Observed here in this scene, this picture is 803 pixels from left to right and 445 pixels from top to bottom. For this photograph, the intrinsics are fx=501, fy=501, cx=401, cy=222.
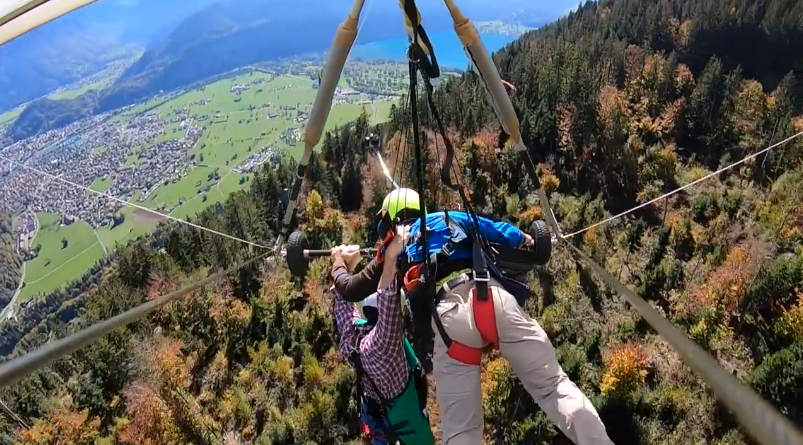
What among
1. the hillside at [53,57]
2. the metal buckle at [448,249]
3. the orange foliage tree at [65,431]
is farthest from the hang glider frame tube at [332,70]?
the hillside at [53,57]

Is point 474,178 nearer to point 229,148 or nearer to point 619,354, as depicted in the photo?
point 619,354

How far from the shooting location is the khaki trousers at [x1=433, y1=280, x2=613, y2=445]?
2455 mm

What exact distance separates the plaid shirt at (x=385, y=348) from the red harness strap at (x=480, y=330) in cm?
39

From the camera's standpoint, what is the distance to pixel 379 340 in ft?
9.55

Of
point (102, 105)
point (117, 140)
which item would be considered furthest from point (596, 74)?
point (102, 105)

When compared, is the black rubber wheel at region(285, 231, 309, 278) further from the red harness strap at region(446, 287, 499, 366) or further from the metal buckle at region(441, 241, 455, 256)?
the red harness strap at region(446, 287, 499, 366)

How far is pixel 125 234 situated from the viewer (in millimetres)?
45500

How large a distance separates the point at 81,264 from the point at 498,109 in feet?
163

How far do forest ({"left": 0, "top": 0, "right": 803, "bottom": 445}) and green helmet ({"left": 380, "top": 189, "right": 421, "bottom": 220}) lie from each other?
16.4 inches

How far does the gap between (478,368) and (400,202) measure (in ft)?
3.62

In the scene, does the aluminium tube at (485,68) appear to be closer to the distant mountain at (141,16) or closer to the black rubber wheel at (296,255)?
the black rubber wheel at (296,255)

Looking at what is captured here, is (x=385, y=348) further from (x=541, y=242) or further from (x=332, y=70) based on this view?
(x=332, y=70)

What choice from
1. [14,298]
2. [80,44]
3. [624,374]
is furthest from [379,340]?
[80,44]

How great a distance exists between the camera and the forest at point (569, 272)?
8422 millimetres
